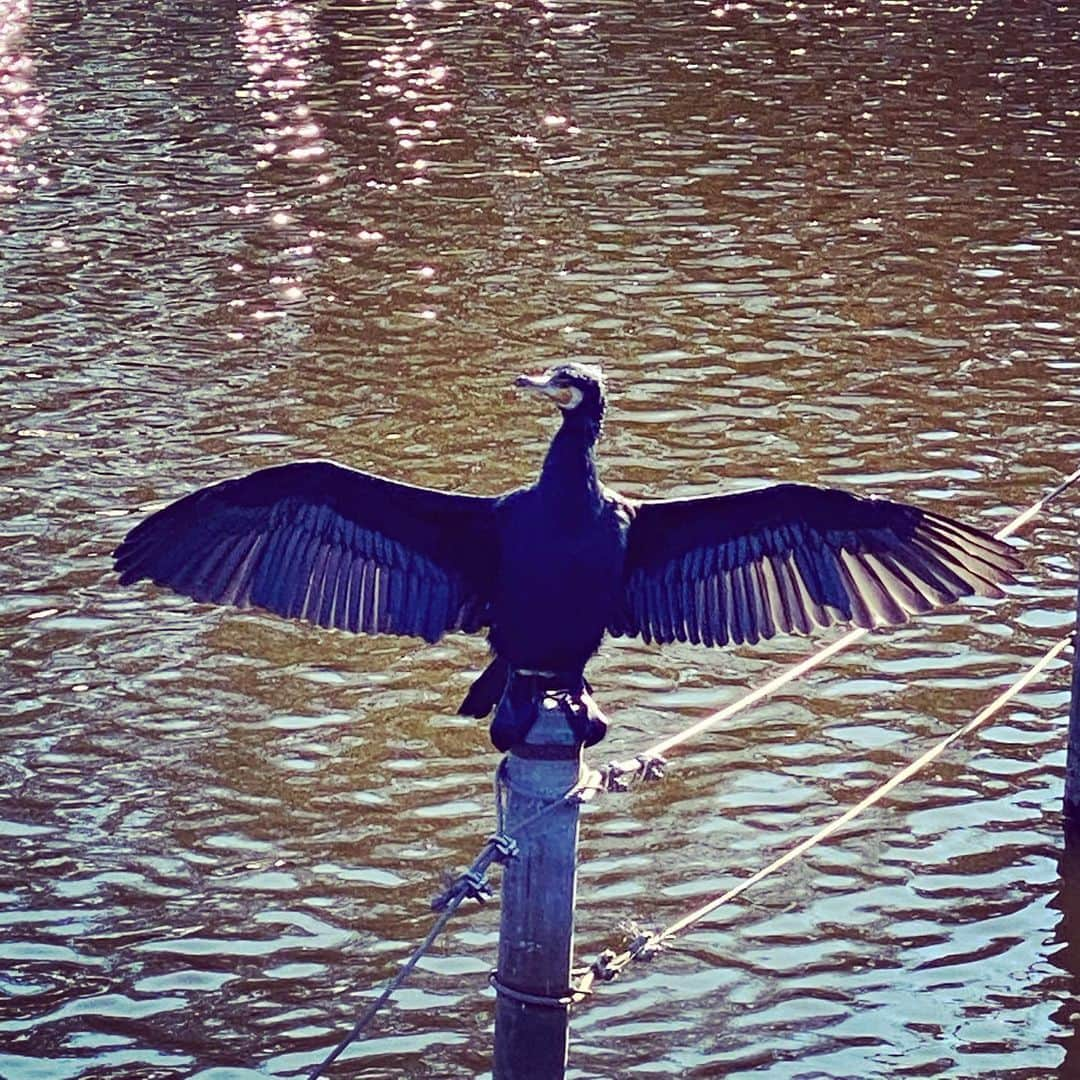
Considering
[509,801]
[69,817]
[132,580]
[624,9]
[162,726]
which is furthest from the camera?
[624,9]

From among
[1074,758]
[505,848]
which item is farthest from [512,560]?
[1074,758]

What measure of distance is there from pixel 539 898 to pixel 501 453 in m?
7.72

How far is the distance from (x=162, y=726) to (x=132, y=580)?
398 cm

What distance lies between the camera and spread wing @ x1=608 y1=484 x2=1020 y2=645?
6.71m

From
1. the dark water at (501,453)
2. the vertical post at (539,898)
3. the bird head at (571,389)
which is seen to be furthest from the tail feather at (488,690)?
the dark water at (501,453)

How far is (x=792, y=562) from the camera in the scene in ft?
22.4

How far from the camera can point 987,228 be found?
58.1 feet

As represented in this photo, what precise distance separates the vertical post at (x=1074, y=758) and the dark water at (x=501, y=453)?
0.61ft

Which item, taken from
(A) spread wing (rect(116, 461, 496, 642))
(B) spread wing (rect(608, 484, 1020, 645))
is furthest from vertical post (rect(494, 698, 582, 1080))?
(B) spread wing (rect(608, 484, 1020, 645))

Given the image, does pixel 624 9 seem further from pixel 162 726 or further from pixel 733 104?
pixel 162 726

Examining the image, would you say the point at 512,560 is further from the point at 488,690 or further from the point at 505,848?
the point at 505,848

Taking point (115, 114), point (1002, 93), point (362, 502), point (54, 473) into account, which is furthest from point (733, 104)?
point (362, 502)

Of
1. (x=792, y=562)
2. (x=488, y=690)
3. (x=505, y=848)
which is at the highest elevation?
(x=792, y=562)

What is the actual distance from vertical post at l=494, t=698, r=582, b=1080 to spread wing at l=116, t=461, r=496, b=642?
0.84m
